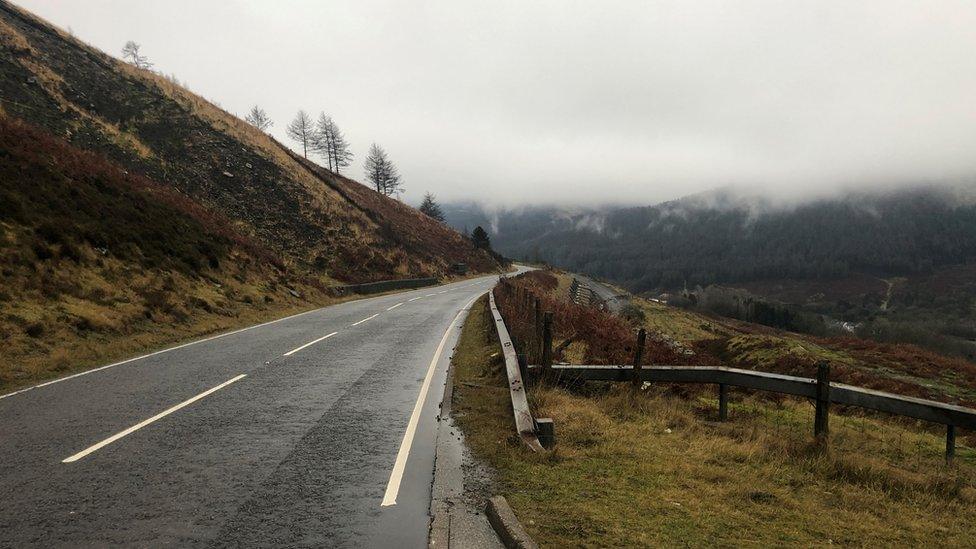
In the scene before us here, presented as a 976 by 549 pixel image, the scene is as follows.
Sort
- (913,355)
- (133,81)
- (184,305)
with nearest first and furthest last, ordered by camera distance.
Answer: (184,305)
(913,355)
(133,81)

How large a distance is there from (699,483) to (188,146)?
1616 inches

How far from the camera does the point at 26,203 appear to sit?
1617 centimetres

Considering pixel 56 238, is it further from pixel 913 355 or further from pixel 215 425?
pixel 913 355

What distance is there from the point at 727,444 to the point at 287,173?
43.5 m

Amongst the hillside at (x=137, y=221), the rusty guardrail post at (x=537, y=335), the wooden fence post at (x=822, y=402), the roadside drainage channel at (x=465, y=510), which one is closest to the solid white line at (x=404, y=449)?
the roadside drainage channel at (x=465, y=510)

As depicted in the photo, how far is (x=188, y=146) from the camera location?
36.6m

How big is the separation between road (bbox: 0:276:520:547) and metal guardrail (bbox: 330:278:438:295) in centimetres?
2038

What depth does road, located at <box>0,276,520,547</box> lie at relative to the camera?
4.36 m

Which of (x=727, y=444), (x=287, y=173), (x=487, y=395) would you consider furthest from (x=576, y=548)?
(x=287, y=173)

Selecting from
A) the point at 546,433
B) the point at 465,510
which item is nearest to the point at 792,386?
the point at 546,433

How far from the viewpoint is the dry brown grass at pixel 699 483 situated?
4426 mm

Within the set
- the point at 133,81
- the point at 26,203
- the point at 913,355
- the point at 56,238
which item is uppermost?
the point at 133,81

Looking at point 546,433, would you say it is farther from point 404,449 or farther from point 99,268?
point 99,268

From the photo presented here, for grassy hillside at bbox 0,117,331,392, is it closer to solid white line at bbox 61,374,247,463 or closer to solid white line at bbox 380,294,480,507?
solid white line at bbox 61,374,247,463
